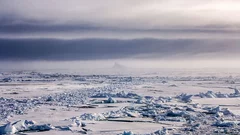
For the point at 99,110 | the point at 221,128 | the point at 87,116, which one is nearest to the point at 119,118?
the point at 87,116

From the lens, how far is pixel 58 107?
14.6 meters

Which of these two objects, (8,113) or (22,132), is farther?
(8,113)

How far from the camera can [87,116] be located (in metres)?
11.7

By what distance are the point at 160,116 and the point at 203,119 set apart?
139 centimetres

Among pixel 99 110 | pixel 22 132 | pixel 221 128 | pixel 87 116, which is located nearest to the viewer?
pixel 22 132

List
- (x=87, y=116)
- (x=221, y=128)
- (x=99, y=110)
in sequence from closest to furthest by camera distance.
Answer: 1. (x=221, y=128)
2. (x=87, y=116)
3. (x=99, y=110)

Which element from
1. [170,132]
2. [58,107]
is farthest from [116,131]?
[58,107]

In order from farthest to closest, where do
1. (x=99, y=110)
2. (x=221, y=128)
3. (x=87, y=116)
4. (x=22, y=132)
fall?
(x=99, y=110) → (x=87, y=116) → (x=221, y=128) → (x=22, y=132)

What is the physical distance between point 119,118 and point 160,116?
56.4 inches

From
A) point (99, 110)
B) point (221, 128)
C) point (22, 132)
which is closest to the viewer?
point (22, 132)

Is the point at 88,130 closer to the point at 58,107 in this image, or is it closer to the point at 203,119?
the point at 203,119

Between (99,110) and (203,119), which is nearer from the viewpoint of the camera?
(203,119)

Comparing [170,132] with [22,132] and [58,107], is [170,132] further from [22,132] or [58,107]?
[58,107]

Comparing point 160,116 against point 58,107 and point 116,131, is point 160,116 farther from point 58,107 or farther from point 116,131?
point 58,107
